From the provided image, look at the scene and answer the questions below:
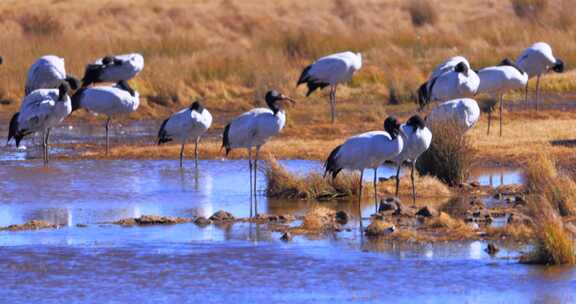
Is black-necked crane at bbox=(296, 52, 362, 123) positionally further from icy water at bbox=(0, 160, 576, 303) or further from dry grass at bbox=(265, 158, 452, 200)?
icy water at bbox=(0, 160, 576, 303)

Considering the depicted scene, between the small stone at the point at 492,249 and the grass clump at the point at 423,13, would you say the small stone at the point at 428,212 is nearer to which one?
the small stone at the point at 492,249

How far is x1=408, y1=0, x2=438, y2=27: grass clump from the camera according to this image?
145 feet

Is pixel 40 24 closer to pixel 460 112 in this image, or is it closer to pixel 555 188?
pixel 460 112

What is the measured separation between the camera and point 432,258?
12.3 m

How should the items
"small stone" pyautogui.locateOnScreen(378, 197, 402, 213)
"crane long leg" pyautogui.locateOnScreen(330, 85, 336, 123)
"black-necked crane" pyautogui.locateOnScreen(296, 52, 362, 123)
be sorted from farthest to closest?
"black-necked crane" pyautogui.locateOnScreen(296, 52, 362, 123) → "crane long leg" pyautogui.locateOnScreen(330, 85, 336, 123) → "small stone" pyautogui.locateOnScreen(378, 197, 402, 213)

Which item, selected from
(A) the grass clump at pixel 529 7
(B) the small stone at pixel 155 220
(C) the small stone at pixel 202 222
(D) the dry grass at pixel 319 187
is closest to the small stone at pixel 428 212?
(D) the dry grass at pixel 319 187

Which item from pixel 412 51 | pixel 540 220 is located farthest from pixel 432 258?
pixel 412 51

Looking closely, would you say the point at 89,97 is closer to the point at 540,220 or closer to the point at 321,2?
the point at 540,220

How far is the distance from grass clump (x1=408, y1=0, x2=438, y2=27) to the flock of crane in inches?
672

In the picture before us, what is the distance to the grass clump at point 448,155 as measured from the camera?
17.0 meters

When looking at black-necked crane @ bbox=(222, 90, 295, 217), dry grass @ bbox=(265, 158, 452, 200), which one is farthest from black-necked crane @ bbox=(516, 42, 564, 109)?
black-necked crane @ bbox=(222, 90, 295, 217)

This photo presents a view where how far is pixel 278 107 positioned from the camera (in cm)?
1691

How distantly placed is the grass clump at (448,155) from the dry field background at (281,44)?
10.5 ft

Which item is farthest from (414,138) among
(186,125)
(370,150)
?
(186,125)
